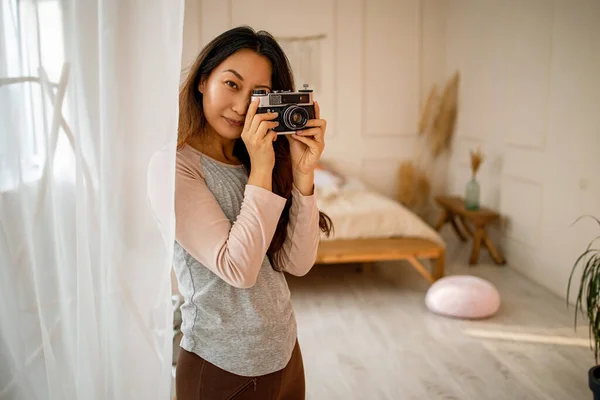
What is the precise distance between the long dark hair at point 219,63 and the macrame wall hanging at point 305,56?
408 centimetres

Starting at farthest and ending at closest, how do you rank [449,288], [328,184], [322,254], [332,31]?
[332,31], [328,184], [322,254], [449,288]

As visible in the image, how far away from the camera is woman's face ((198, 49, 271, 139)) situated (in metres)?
1.05

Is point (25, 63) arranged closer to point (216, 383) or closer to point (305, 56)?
point (216, 383)

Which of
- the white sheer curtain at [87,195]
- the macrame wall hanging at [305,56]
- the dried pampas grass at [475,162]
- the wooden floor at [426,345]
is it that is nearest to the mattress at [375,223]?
the wooden floor at [426,345]

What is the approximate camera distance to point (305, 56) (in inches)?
206

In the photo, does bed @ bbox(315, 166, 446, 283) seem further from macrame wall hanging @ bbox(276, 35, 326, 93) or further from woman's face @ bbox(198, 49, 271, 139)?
woman's face @ bbox(198, 49, 271, 139)

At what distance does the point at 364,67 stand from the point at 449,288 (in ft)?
8.31

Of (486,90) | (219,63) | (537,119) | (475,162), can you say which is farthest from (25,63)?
(486,90)

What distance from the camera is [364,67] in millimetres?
5285

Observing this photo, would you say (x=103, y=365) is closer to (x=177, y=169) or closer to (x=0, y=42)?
(x=177, y=169)

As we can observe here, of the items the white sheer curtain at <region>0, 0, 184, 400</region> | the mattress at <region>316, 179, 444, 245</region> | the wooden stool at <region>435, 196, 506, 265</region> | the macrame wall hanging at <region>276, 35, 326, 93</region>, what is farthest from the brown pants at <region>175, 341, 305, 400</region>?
the macrame wall hanging at <region>276, 35, 326, 93</region>

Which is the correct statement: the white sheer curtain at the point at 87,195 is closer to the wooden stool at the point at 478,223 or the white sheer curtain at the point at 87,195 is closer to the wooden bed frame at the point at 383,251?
the wooden bed frame at the point at 383,251

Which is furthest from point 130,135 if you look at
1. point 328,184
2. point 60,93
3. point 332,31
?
point 332,31

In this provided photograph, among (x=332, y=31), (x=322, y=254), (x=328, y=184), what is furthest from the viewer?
(x=332, y=31)
